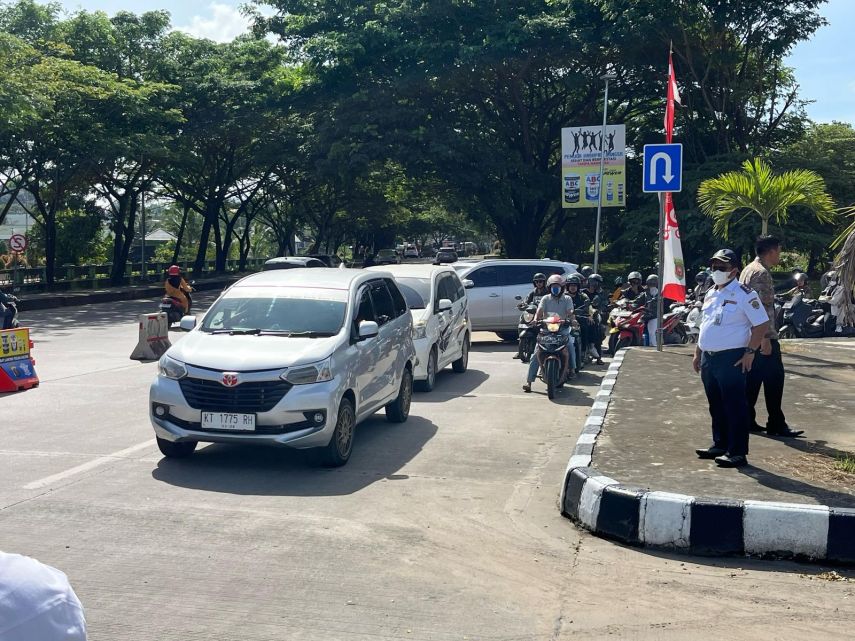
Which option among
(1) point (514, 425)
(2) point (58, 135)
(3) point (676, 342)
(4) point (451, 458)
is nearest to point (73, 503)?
(4) point (451, 458)

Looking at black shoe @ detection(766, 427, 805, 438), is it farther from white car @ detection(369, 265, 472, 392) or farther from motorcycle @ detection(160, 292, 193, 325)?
motorcycle @ detection(160, 292, 193, 325)

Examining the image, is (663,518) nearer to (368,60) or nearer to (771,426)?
(771,426)

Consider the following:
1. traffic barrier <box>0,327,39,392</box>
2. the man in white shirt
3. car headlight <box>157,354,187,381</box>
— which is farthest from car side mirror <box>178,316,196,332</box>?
the man in white shirt

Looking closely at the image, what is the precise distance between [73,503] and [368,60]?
94.7 ft

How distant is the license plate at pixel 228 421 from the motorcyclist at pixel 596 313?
9316 millimetres

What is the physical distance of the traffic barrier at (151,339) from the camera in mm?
16312

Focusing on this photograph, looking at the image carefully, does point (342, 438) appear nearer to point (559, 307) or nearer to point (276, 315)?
point (276, 315)

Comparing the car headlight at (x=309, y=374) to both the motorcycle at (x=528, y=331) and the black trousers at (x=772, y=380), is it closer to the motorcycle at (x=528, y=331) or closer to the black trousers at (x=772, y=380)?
the black trousers at (x=772, y=380)

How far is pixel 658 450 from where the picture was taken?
25.0 feet

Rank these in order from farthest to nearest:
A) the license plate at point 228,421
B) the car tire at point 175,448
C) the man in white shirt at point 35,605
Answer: the car tire at point 175,448 < the license plate at point 228,421 < the man in white shirt at point 35,605

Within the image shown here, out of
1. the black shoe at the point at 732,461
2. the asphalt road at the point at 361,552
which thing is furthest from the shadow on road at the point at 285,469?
the black shoe at the point at 732,461

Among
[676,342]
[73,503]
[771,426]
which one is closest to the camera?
[73,503]

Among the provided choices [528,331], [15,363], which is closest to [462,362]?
[528,331]

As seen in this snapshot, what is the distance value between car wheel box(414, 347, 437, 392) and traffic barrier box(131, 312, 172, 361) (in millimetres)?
5499
